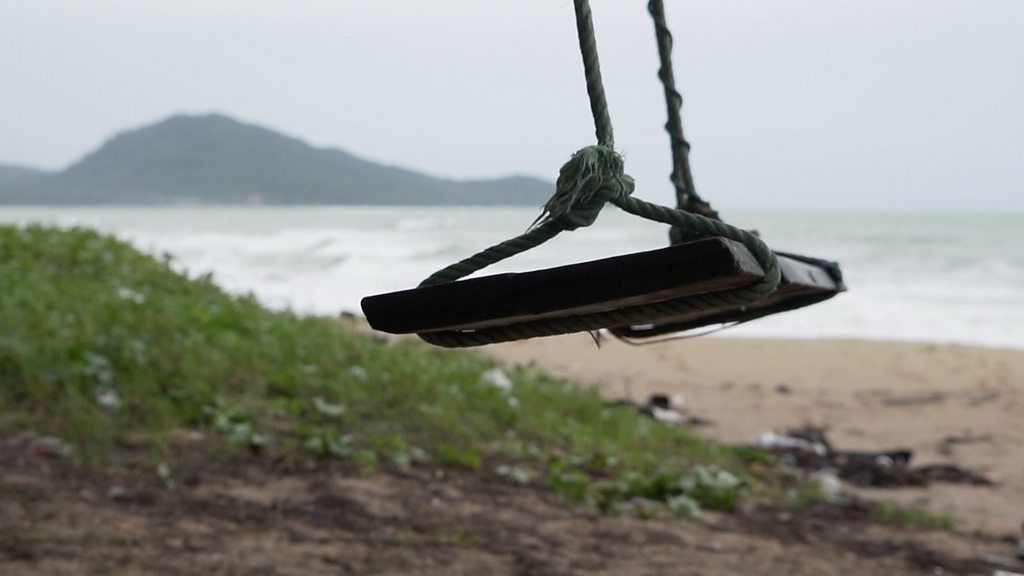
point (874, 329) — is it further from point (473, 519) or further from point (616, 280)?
point (616, 280)

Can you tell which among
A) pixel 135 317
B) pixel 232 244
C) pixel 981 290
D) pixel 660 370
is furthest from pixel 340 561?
pixel 232 244

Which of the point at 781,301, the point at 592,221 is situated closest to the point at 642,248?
the point at 781,301

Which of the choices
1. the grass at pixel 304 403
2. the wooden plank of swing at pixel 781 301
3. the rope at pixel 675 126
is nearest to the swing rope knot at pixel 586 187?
the wooden plank of swing at pixel 781 301

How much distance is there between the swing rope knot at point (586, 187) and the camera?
1257 millimetres

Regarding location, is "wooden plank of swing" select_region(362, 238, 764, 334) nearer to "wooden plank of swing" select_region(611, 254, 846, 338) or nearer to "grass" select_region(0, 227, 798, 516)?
"wooden plank of swing" select_region(611, 254, 846, 338)

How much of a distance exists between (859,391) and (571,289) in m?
7.53

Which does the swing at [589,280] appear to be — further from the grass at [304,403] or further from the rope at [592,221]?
the grass at [304,403]

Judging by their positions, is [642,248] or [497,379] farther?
[642,248]

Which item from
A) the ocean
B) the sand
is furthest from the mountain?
the sand

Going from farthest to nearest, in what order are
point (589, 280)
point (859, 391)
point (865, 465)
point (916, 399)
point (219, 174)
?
point (219, 174) → point (859, 391) → point (916, 399) → point (865, 465) → point (589, 280)

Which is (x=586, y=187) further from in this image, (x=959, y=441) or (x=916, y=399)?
(x=916, y=399)

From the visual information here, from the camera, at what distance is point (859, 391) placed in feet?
26.9

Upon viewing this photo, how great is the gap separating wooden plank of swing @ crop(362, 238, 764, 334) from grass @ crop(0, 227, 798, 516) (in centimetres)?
248

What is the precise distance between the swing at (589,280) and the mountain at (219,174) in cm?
5079
